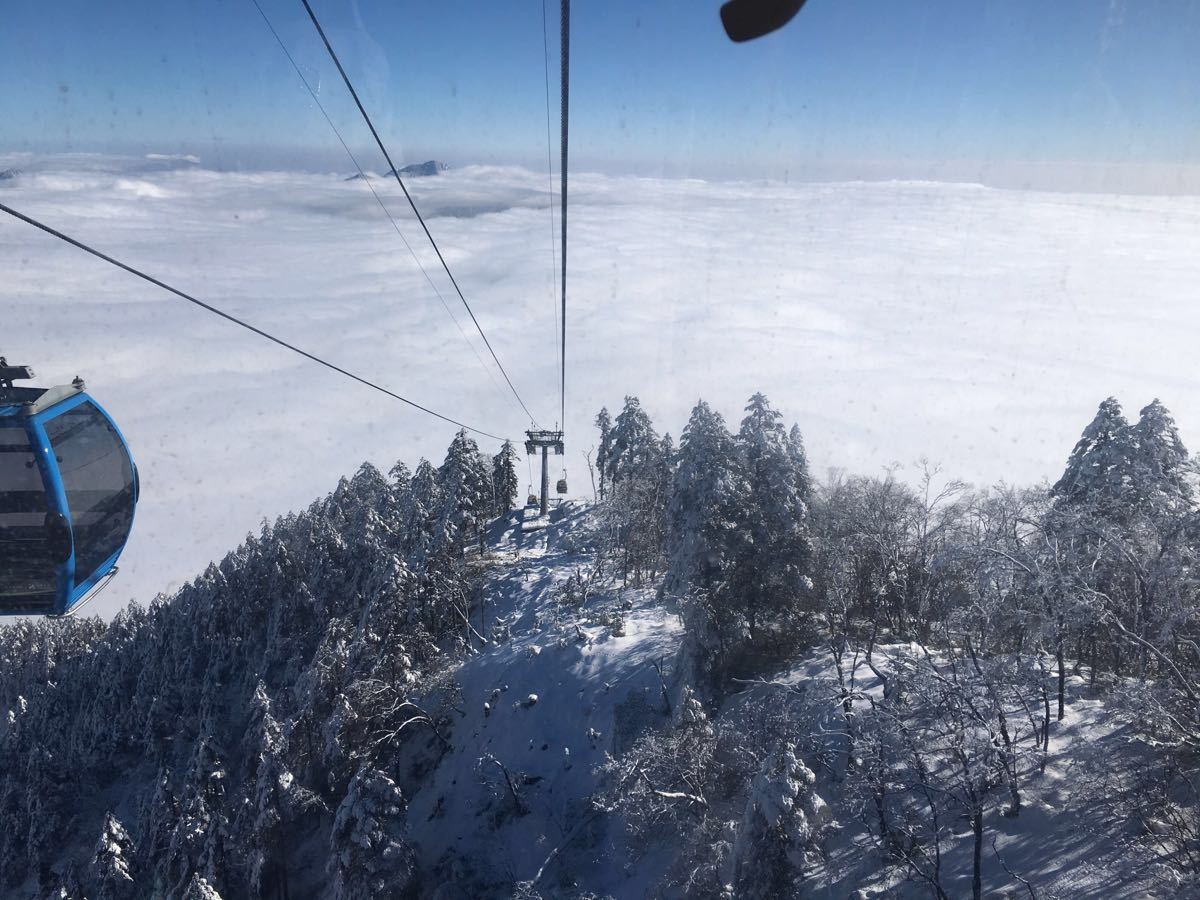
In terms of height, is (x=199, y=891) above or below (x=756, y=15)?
below

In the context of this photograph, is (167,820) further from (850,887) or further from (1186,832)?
(1186,832)

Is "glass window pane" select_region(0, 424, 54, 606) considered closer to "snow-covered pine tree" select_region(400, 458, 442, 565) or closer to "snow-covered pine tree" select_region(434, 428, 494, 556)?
"snow-covered pine tree" select_region(434, 428, 494, 556)

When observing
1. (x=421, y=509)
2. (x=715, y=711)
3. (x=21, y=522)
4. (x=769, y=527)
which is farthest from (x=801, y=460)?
(x=421, y=509)

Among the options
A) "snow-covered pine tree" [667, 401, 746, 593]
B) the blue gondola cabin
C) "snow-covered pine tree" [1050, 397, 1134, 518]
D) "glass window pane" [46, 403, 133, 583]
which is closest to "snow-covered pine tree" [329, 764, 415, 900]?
"snow-covered pine tree" [667, 401, 746, 593]

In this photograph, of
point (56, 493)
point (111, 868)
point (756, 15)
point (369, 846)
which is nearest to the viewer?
point (756, 15)

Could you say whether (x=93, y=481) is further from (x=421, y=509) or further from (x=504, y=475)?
(x=504, y=475)

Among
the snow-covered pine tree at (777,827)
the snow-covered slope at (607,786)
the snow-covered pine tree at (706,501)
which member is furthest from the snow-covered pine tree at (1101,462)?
the snow-covered pine tree at (777,827)
